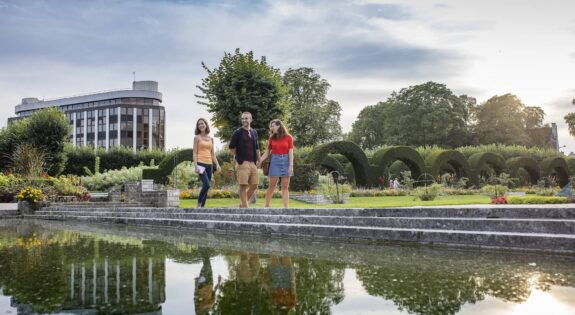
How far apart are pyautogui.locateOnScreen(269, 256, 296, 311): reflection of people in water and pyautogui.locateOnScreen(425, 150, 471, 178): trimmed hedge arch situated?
2400 centimetres

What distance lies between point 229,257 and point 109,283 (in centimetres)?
173

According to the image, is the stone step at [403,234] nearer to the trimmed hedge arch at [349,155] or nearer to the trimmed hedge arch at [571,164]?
the trimmed hedge arch at [349,155]

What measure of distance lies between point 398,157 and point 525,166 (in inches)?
594

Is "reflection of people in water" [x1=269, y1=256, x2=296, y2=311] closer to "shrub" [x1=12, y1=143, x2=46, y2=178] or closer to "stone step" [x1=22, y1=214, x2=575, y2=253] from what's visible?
"stone step" [x1=22, y1=214, x2=575, y2=253]

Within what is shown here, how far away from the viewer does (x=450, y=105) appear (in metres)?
52.0

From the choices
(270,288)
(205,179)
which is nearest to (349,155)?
(205,179)

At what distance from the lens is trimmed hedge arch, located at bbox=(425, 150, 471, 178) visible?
27703mm

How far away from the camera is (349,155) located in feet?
78.8

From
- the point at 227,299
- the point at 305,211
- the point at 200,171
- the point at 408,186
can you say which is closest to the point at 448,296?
the point at 227,299

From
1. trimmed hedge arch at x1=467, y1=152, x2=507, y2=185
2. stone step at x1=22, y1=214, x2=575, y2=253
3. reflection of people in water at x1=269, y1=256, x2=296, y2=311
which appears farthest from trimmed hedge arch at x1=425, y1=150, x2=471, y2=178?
reflection of people in water at x1=269, y1=256, x2=296, y2=311

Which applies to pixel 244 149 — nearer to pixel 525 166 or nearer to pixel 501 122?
pixel 525 166

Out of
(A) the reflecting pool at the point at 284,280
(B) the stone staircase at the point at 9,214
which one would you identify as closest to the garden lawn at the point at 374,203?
(B) the stone staircase at the point at 9,214

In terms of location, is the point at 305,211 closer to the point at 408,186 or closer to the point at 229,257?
the point at 229,257

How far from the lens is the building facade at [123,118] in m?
81.6
